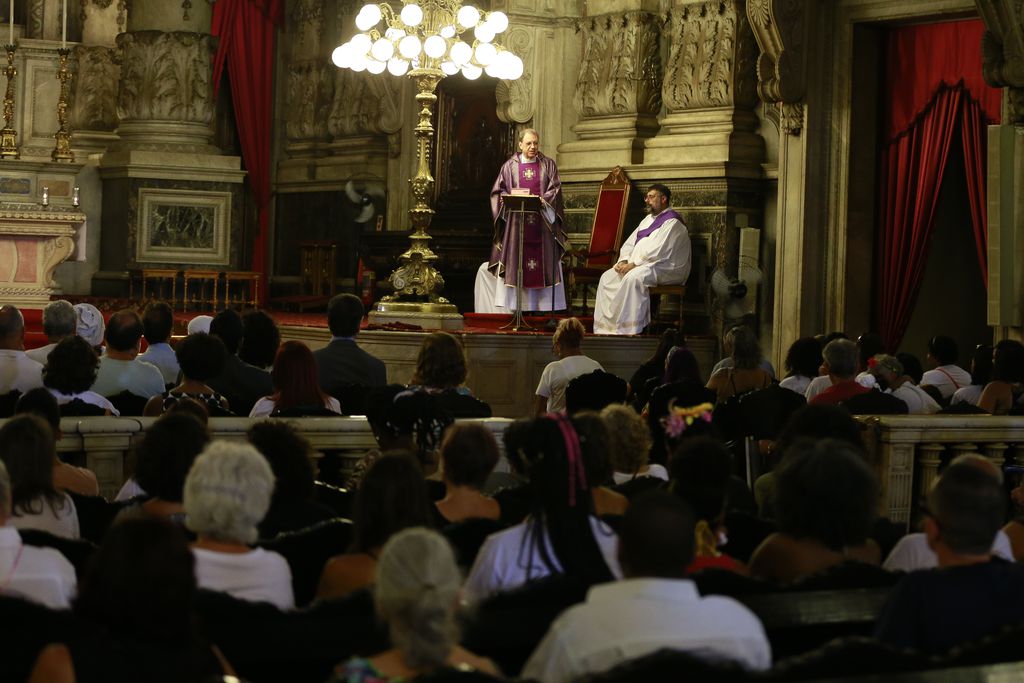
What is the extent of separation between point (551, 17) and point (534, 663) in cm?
1271

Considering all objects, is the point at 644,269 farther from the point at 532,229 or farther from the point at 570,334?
the point at 570,334

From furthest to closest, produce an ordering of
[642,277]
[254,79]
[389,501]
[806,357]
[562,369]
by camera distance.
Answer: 1. [254,79]
2. [642,277]
3. [562,369]
4. [806,357]
5. [389,501]

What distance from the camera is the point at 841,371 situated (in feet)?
22.2

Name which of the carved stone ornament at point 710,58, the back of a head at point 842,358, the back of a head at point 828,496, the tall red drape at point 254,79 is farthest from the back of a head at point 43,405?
the tall red drape at point 254,79

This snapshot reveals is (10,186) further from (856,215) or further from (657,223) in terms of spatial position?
(856,215)

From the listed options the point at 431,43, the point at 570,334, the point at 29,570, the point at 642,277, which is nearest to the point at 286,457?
the point at 29,570

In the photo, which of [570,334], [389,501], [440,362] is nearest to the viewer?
[389,501]

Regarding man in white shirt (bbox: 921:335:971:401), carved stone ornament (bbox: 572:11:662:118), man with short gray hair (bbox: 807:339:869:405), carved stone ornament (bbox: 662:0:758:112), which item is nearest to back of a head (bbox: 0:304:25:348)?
man with short gray hair (bbox: 807:339:869:405)

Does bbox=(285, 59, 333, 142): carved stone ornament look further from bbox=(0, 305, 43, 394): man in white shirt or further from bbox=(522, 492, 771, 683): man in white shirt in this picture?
bbox=(522, 492, 771, 683): man in white shirt

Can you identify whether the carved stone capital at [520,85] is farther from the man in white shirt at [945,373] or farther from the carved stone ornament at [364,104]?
the man in white shirt at [945,373]

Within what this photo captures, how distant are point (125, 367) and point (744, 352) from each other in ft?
9.16

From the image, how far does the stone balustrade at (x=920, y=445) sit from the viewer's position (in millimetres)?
6418

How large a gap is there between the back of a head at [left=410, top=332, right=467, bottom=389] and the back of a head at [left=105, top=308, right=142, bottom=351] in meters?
1.29

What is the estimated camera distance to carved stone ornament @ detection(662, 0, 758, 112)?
43.1 feet
